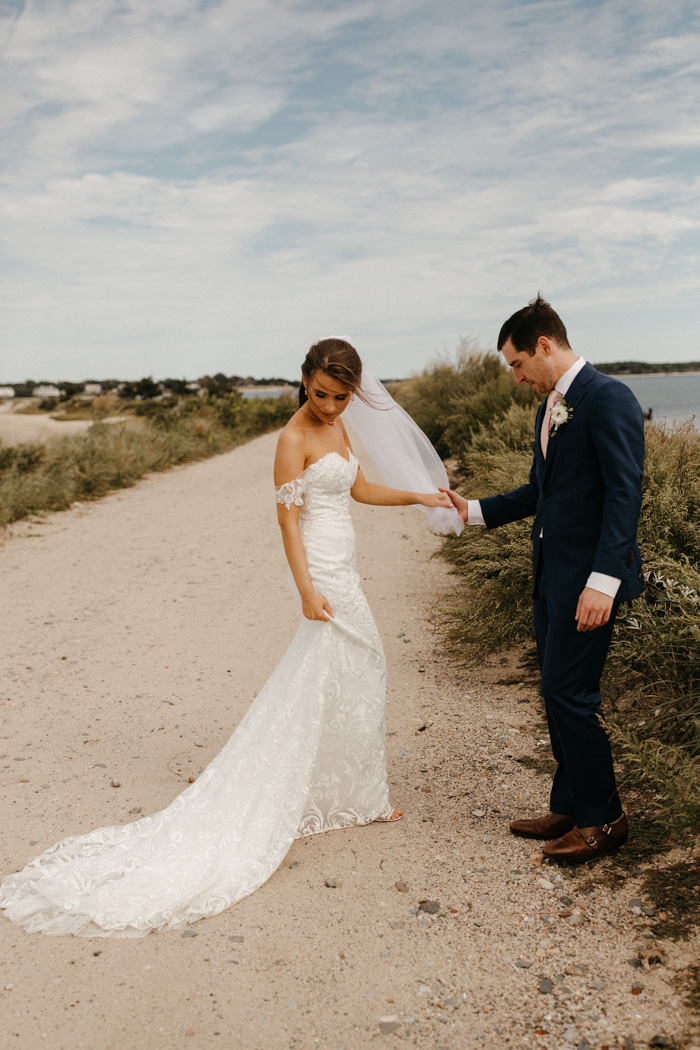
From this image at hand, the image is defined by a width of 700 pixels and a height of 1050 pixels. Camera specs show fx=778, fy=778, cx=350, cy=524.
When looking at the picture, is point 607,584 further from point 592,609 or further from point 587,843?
point 587,843

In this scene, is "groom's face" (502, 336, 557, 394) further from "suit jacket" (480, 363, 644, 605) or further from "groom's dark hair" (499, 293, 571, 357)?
"suit jacket" (480, 363, 644, 605)

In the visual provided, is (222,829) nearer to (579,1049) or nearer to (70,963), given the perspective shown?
(70,963)

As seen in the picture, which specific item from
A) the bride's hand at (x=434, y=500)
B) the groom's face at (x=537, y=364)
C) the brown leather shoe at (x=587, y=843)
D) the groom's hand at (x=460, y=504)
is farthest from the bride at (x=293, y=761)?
the brown leather shoe at (x=587, y=843)

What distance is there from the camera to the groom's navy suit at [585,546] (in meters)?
2.78

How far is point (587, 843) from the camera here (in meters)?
3.15

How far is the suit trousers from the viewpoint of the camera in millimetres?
2990

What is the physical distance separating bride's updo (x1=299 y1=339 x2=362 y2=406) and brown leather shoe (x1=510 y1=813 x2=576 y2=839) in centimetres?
205

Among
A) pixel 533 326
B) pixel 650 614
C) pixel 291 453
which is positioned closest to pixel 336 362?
pixel 291 453

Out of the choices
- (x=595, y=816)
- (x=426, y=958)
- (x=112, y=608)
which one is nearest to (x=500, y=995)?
(x=426, y=958)

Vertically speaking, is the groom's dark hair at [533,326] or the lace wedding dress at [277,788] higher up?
the groom's dark hair at [533,326]

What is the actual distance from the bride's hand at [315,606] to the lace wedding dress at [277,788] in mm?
92

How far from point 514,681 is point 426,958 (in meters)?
2.65

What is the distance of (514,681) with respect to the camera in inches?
204

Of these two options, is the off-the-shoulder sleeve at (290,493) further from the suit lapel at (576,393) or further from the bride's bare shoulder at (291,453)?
the suit lapel at (576,393)
